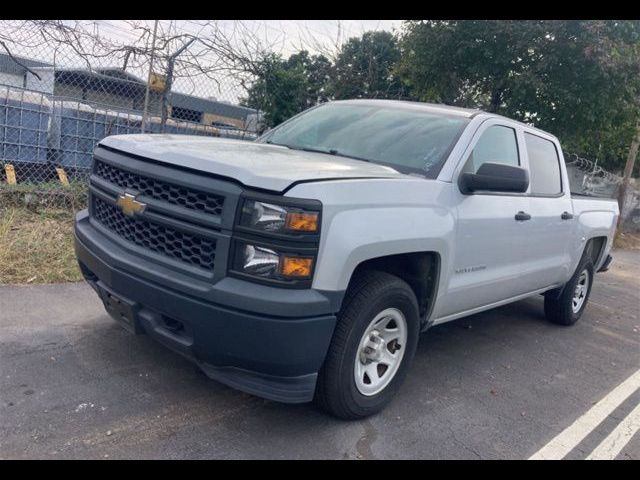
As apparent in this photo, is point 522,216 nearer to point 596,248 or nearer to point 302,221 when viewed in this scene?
point 302,221

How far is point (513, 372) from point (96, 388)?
3.20 metres

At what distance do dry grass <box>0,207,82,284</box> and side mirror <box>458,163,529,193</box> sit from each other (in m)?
3.64

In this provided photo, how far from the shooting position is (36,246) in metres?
5.55

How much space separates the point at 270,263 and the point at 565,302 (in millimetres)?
4409

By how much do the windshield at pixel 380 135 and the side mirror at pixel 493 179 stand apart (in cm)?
22

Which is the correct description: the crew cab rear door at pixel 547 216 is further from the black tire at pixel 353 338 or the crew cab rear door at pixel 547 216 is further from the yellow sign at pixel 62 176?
the yellow sign at pixel 62 176

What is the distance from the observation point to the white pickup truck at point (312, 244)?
2.71 metres

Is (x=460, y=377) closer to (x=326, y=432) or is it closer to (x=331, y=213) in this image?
(x=326, y=432)

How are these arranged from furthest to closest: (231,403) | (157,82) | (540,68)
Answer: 1. (540,68)
2. (157,82)
3. (231,403)

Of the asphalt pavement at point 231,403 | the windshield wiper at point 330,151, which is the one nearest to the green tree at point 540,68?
the asphalt pavement at point 231,403

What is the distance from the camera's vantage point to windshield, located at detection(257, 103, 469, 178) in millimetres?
3912

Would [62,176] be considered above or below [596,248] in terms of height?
below

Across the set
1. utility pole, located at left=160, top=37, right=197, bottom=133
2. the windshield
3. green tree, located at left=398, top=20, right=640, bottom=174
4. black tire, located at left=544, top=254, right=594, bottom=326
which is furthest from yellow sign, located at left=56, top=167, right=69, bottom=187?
green tree, located at left=398, top=20, right=640, bottom=174

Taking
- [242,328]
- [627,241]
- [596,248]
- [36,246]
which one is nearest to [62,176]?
[36,246]
